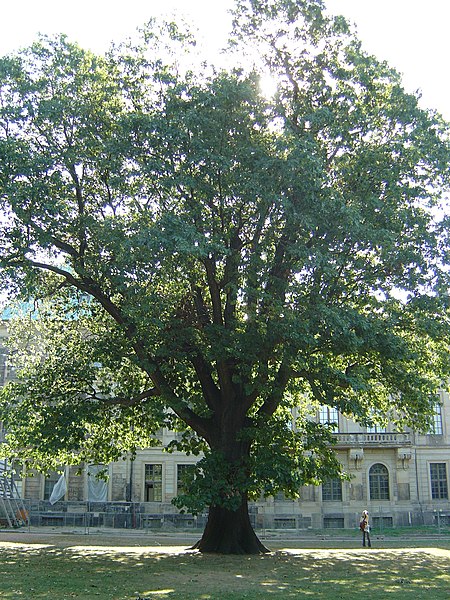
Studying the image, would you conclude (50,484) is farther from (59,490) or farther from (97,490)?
(97,490)

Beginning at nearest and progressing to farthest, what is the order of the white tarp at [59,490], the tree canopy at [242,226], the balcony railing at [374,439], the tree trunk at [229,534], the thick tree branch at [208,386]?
the tree canopy at [242,226] < the tree trunk at [229,534] < the thick tree branch at [208,386] < the white tarp at [59,490] < the balcony railing at [374,439]

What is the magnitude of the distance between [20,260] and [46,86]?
201 inches

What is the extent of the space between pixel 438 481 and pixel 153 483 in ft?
63.7

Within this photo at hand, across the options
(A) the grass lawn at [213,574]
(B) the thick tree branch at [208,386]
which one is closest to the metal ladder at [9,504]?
(A) the grass lawn at [213,574]

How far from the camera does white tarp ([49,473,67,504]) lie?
47450mm

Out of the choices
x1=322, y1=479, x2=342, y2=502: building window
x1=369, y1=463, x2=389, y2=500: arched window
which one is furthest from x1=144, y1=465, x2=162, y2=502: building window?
x1=369, y1=463, x2=389, y2=500: arched window

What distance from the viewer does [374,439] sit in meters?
49.8

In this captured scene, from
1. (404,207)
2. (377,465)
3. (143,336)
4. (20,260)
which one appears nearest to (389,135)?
(404,207)

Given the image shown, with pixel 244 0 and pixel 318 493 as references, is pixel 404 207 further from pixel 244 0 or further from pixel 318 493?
pixel 318 493

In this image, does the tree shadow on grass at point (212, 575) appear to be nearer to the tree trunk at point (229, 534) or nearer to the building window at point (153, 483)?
the tree trunk at point (229, 534)

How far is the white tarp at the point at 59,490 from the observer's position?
156 feet

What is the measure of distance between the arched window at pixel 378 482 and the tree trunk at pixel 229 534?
2810cm

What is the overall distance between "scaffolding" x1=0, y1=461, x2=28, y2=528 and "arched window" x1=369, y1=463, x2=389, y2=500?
23.2m

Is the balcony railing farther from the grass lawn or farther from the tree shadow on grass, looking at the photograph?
the tree shadow on grass
